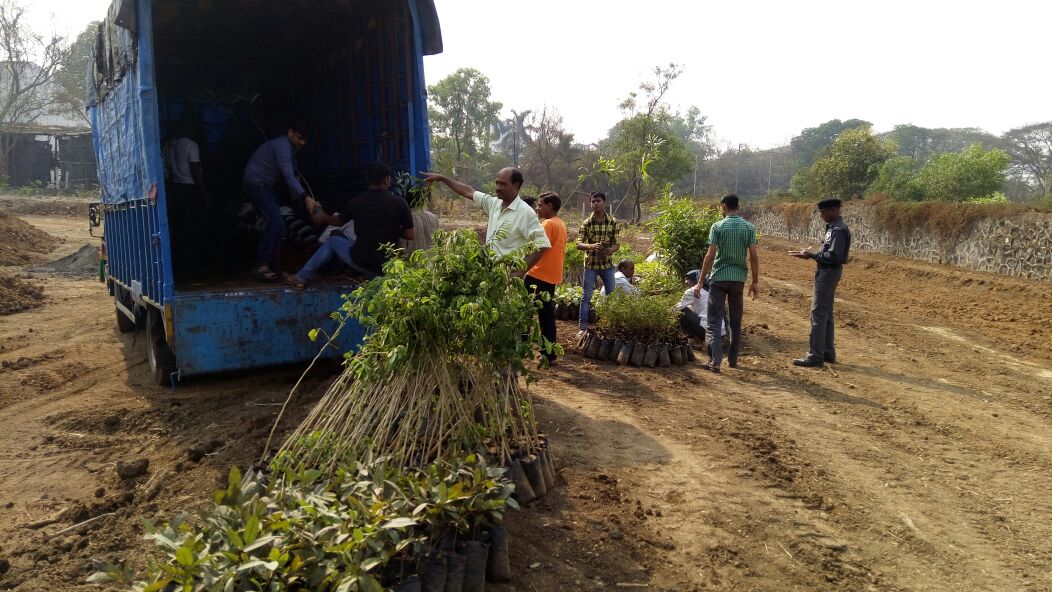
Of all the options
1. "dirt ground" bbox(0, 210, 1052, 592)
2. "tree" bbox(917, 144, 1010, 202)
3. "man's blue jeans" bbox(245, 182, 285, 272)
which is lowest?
"dirt ground" bbox(0, 210, 1052, 592)

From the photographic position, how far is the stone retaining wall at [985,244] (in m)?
13.9

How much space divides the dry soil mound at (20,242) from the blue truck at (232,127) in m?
7.97

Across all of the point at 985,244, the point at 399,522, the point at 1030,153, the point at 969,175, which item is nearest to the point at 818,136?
the point at 1030,153

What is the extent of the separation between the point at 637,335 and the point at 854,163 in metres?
22.8

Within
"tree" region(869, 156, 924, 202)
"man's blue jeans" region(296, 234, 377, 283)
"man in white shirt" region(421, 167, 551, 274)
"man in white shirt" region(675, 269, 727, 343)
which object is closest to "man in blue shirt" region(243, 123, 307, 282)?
"man's blue jeans" region(296, 234, 377, 283)

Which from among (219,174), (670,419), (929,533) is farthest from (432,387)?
(219,174)

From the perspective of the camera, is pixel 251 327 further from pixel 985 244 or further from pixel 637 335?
pixel 985 244

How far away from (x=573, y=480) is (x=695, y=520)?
0.76 metres

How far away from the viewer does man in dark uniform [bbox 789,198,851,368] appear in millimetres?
7051

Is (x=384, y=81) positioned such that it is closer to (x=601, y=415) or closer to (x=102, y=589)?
(x=601, y=415)

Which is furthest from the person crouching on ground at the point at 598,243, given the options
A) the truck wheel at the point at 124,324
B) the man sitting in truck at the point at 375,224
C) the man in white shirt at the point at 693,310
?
the truck wheel at the point at 124,324

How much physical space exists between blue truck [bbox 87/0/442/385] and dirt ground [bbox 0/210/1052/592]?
2.21 feet

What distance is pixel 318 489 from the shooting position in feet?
8.79

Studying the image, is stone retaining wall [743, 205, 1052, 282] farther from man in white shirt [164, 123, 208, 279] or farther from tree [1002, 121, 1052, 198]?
tree [1002, 121, 1052, 198]
